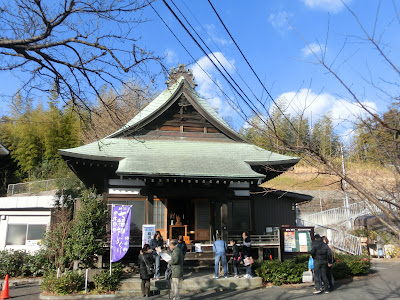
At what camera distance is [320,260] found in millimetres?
9758

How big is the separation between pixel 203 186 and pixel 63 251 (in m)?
5.75

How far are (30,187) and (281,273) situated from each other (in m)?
27.5

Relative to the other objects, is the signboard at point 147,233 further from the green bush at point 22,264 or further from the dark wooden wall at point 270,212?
the dark wooden wall at point 270,212

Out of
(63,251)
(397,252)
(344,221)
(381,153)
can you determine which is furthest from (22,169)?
(381,153)

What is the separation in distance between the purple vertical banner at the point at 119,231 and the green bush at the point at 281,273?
460 centimetres

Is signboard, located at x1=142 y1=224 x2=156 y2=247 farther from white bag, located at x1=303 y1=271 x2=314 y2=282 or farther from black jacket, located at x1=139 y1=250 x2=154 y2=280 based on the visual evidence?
white bag, located at x1=303 y1=271 x2=314 y2=282

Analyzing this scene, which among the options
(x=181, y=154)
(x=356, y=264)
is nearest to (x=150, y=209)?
(x=181, y=154)

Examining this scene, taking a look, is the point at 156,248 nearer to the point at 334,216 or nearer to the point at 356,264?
the point at 356,264

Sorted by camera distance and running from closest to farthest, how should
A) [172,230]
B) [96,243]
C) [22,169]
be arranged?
[96,243], [172,230], [22,169]

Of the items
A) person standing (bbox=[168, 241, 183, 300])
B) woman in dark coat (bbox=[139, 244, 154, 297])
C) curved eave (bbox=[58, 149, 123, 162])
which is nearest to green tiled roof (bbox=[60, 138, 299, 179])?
curved eave (bbox=[58, 149, 123, 162])

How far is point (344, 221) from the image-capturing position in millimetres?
24219

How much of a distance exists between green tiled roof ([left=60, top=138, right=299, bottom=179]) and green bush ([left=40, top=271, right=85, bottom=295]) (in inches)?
144

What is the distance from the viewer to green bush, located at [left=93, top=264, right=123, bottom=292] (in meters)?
10.1

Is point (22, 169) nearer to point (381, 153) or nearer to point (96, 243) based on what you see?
point (96, 243)
